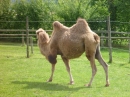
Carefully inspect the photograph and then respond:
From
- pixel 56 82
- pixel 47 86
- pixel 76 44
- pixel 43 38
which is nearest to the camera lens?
pixel 47 86

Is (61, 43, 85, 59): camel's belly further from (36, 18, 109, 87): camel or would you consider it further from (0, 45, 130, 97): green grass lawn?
(0, 45, 130, 97): green grass lawn

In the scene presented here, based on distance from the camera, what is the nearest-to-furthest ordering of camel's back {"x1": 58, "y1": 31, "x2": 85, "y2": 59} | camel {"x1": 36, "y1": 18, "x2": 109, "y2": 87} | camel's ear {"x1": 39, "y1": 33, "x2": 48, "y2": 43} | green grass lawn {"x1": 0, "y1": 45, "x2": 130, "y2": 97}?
green grass lawn {"x1": 0, "y1": 45, "x2": 130, "y2": 97}
camel {"x1": 36, "y1": 18, "x2": 109, "y2": 87}
camel's back {"x1": 58, "y1": 31, "x2": 85, "y2": 59}
camel's ear {"x1": 39, "y1": 33, "x2": 48, "y2": 43}

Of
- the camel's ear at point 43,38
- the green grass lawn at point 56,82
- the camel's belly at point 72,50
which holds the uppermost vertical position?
the camel's ear at point 43,38

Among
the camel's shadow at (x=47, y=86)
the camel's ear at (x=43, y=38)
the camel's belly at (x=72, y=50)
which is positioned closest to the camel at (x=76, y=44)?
the camel's belly at (x=72, y=50)

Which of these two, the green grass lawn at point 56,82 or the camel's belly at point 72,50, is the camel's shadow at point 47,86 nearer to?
the green grass lawn at point 56,82

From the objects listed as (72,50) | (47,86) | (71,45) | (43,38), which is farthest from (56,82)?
(43,38)

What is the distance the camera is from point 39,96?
22.9 ft

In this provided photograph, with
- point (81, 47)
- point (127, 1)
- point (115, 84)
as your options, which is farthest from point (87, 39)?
point (127, 1)

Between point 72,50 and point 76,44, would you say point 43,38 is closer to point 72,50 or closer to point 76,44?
point 72,50

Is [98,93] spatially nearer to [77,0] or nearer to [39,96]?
[39,96]

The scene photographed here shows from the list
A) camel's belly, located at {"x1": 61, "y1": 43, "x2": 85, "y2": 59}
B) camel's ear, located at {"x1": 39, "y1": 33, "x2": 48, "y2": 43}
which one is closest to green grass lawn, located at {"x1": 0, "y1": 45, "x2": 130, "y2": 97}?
camel's belly, located at {"x1": 61, "y1": 43, "x2": 85, "y2": 59}

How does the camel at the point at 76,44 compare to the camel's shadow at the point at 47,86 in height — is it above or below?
above

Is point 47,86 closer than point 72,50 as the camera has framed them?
Yes

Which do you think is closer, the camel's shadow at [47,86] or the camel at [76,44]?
the camel's shadow at [47,86]
